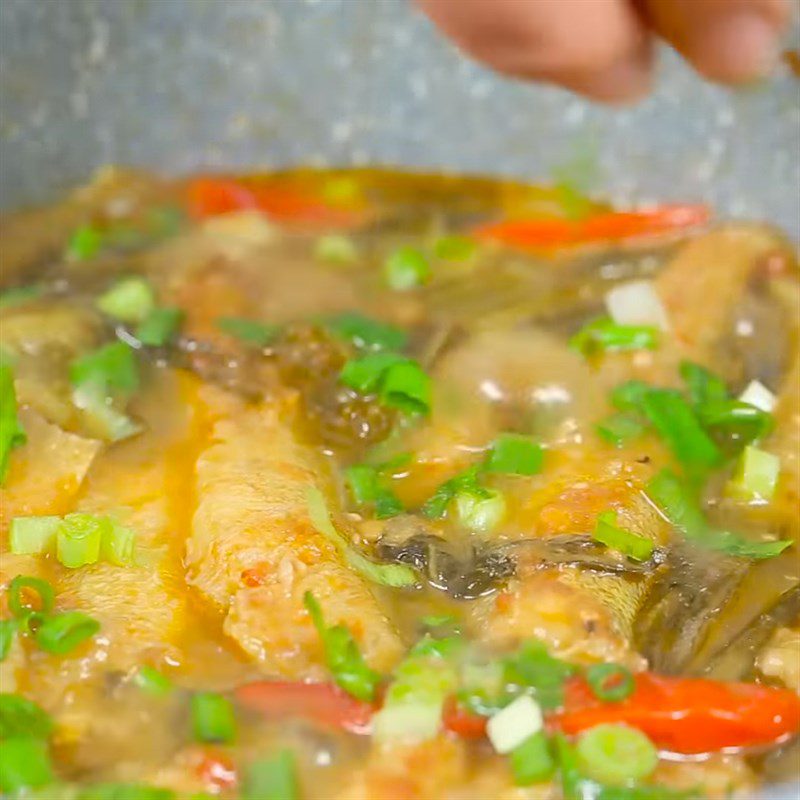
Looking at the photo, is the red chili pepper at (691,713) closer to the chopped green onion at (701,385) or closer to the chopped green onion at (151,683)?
the chopped green onion at (151,683)

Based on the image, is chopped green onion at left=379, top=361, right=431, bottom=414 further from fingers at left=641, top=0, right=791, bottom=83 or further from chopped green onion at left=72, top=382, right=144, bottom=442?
fingers at left=641, top=0, right=791, bottom=83

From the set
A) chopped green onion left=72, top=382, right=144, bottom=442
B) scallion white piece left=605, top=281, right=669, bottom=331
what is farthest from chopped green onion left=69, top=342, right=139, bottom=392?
scallion white piece left=605, top=281, right=669, bottom=331

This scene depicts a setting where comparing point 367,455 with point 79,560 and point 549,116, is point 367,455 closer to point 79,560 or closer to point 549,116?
point 79,560

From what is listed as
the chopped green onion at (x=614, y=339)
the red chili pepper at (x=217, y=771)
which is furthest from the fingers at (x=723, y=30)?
the red chili pepper at (x=217, y=771)

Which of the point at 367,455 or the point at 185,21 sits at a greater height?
the point at 185,21

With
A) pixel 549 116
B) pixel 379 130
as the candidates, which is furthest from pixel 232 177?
pixel 549 116

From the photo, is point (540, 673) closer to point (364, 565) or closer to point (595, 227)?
point (364, 565)
